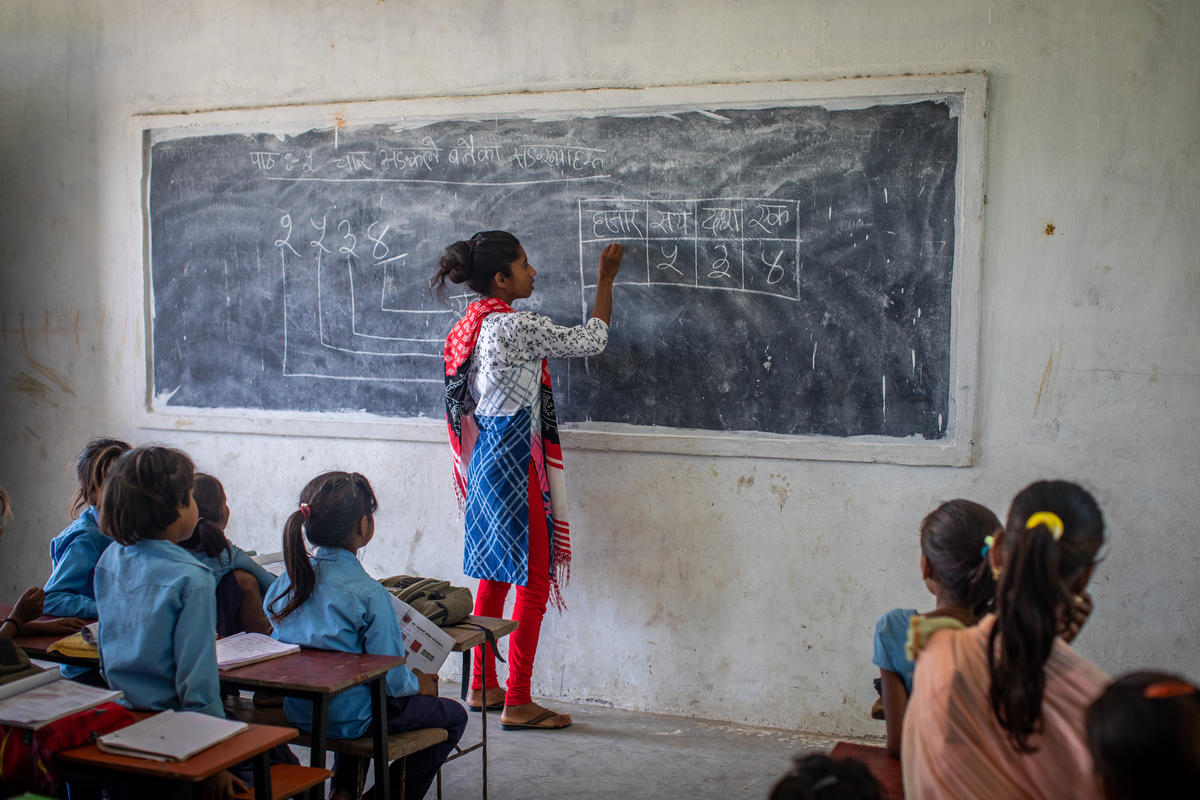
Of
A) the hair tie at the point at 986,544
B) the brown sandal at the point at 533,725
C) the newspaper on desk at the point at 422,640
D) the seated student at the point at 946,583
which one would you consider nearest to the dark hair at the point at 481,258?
the newspaper on desk at the point at 422,640

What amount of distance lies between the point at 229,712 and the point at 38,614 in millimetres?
550

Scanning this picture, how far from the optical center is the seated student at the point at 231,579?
265 centimetres

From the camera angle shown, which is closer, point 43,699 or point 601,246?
point 43,699

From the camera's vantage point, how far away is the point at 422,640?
8.34 ft

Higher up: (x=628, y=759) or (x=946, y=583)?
(x=946, y=583)

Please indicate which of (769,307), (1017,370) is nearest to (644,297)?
(769,307)

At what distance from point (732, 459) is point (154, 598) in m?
2.06

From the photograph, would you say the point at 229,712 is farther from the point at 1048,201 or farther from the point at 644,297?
the point at 1048,201

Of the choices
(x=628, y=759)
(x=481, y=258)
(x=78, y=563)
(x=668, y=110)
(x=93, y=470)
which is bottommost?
(x=628, y=759)

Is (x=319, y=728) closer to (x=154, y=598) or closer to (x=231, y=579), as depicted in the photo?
(x=154, y=598)

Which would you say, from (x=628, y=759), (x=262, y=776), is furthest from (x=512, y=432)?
(x=262, y=776)

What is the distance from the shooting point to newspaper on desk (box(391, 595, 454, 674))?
2.54 m

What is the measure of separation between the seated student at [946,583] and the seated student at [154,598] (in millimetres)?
1253

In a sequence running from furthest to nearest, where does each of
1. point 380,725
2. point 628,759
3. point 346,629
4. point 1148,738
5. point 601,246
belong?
point 601,246 < point 628,759 < point 346,629 < point 380,725 < point 1148,738
